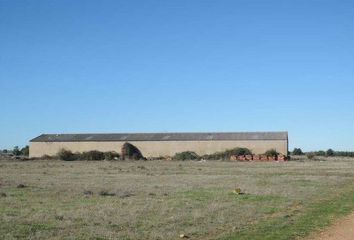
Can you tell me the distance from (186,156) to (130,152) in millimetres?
10437

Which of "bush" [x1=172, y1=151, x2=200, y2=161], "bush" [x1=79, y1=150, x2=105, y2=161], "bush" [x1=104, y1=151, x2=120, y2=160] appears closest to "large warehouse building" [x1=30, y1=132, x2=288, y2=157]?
"bush" [x1=172, y1=151, x2=200, y2=161]

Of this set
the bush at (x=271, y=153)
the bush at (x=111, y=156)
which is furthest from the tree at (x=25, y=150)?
the bush at (x=271, y=153)

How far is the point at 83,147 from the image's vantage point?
10369 cm

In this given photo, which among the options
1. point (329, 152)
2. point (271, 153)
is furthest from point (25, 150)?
point (329, 152)

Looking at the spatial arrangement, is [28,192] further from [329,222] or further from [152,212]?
[329,222]

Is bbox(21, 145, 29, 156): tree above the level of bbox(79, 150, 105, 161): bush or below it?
above

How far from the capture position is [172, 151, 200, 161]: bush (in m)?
97.0

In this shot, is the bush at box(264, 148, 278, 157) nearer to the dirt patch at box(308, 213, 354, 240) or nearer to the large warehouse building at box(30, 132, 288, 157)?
the large warehouse building at box(30, 132, 288, 157)

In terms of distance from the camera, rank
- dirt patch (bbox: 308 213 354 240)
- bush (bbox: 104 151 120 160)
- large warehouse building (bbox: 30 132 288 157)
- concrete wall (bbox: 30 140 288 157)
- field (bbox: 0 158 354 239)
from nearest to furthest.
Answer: dirt patch (bbox: 308 213 354 240) < field (bbox: 0 158 354 239) < concrete wall (bbox: 30 140 288 157) < large warehouse building (bbox: 30 132 288 157) < bush (bbox: 104 151 120 160)

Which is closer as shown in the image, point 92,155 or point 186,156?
point 186,156

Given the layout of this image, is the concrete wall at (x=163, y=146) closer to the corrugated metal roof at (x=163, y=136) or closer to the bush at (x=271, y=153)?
the bush at (x=271, y=153)

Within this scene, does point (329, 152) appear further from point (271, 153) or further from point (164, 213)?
point (164, 213)

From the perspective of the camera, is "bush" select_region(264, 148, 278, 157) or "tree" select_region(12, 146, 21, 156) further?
"tree" select_region(12, 146, 21, 156)

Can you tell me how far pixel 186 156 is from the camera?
9769cm
